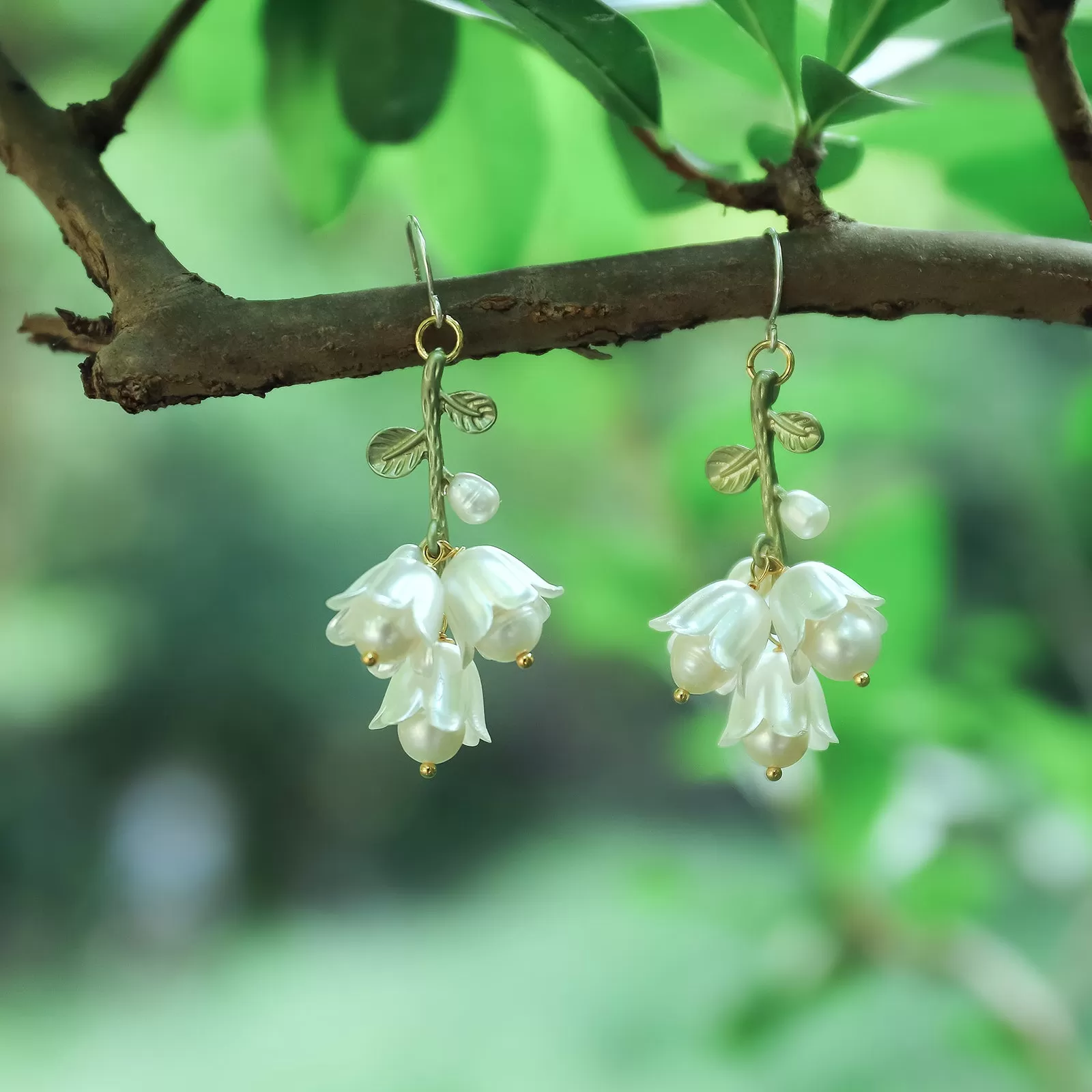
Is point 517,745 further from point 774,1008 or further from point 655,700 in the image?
point 774,1008

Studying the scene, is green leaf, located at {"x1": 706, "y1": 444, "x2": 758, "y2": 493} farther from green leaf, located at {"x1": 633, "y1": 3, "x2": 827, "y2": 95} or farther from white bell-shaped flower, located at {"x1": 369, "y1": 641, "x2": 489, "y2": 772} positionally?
green leaf, located at {"x1": 633, "y1": 3, "x2": 827, "y2": 95}

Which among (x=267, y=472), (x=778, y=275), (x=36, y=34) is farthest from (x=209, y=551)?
(x=778, y=275)

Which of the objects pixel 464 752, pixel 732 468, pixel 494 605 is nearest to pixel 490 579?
pixel 494 605

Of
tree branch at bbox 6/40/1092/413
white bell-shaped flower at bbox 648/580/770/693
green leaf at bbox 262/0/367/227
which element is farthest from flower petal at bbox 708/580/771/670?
green leaf at bbox 262/0/367/227

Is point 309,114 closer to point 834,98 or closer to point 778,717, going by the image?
point 834,98

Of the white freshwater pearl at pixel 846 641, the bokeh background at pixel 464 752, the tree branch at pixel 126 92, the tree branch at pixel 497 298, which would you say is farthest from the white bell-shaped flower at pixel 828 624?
the bokeh background at pixel 464 752
